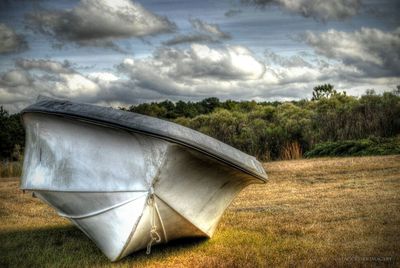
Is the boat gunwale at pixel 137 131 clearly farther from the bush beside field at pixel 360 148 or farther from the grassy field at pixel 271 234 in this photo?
the bush beside field at pixel 360 148

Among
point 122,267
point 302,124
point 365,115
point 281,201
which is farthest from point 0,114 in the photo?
point 122,267

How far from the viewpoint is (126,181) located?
4195 millimetres

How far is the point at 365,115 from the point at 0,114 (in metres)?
28.0

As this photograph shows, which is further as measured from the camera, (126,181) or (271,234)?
(271,234)

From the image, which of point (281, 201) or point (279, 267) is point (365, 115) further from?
point (279, 267)

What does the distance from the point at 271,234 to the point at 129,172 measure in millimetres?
2241

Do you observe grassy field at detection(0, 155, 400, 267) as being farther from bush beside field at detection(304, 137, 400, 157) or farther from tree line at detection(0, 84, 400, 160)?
tree line at detection(0, 84, 400, 160)

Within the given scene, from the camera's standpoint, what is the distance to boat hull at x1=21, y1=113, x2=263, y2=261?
4.09 metres

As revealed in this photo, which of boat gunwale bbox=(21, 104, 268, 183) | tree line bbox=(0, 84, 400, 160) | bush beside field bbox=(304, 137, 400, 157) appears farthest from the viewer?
tree line bbox=(0, 84, 400, 160)

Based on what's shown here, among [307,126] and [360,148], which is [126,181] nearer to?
[360,148]

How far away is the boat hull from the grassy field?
378 millimetres

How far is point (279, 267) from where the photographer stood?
4.20 metres

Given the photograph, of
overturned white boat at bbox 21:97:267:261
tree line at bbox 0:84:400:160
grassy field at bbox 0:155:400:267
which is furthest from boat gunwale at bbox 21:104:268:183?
tree line at bbox 0:84:400:160

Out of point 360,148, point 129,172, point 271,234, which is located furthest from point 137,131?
point 360,148
